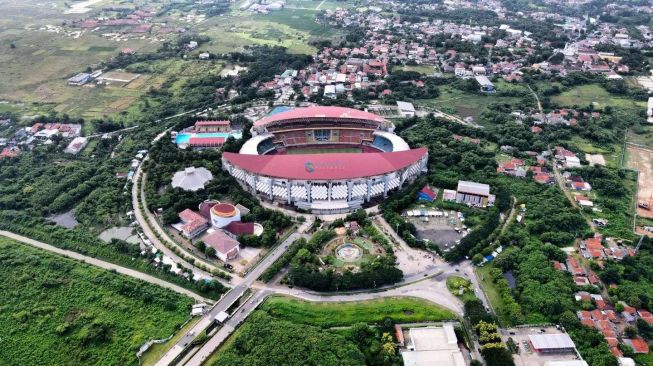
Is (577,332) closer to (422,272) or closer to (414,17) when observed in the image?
(422,272)

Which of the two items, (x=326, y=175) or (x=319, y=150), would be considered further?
(x=319, y=150)

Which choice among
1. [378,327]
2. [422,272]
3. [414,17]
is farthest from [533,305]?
[414,17]

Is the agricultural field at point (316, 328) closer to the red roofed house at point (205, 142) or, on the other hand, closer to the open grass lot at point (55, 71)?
the red roofed house at point (205, 142)

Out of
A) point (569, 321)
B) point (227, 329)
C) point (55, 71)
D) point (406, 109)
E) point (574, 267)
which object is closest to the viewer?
point (227, 329)

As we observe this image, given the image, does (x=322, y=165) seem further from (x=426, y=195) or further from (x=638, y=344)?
(x=638, y=344)

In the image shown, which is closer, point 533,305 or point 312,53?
point 533,305

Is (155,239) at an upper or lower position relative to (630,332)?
lower

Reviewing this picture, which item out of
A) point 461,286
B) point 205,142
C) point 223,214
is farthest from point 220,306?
point 205,142
